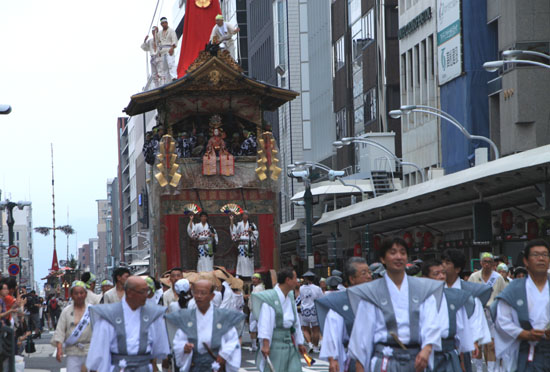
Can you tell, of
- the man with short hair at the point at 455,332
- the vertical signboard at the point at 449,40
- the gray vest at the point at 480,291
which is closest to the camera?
the man with short hair at the point at 455,332

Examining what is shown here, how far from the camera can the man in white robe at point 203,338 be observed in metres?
10.4

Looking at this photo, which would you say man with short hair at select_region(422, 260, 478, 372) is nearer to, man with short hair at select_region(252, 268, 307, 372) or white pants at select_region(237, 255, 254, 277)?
man with short hair at select_region(252, 268, 307, 372)

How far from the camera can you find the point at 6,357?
11508 millimetres

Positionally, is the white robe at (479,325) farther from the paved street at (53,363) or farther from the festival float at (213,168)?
the festival float at (213,168)

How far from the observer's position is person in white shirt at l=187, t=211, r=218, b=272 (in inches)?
945

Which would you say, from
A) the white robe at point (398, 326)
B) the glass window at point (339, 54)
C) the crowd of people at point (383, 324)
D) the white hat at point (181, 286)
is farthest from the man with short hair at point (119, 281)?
the glass window at point (339, 54)

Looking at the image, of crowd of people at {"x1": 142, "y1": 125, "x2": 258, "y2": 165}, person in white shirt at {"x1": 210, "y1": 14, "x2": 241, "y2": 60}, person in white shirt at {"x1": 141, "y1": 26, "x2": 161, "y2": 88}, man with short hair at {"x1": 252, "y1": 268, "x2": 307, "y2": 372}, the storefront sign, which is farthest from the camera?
the storefront sign

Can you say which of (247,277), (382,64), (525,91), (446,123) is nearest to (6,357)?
(247,277)

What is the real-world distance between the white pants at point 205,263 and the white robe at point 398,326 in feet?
51.6

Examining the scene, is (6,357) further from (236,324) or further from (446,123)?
(446,123)

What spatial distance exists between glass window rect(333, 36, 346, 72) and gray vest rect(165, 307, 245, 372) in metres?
57.9

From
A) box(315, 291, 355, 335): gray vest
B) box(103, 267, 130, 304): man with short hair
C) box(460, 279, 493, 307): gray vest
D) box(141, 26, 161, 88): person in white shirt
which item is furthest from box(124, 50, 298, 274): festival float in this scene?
box(315, 291, 355, 335): gray vest

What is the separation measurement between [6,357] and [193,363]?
209 cm

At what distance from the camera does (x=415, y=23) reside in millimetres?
53719
